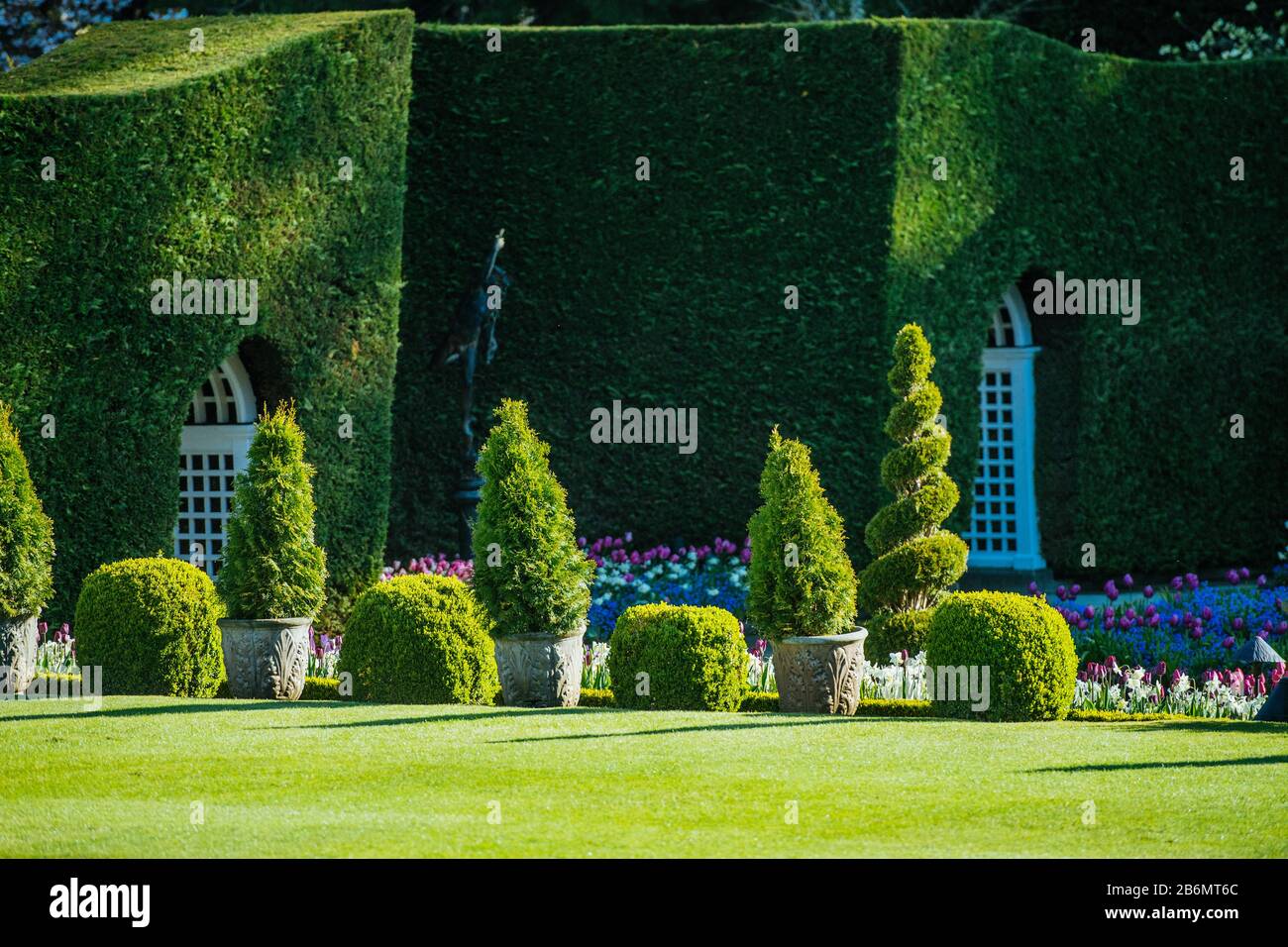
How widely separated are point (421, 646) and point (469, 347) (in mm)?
5756

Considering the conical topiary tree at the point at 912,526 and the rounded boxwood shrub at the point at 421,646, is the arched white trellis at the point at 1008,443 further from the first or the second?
the rounded boxwood shrub at the point at 421,646

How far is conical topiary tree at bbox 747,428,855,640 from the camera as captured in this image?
10172 mm

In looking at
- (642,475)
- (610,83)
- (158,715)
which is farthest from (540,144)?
(158,715)

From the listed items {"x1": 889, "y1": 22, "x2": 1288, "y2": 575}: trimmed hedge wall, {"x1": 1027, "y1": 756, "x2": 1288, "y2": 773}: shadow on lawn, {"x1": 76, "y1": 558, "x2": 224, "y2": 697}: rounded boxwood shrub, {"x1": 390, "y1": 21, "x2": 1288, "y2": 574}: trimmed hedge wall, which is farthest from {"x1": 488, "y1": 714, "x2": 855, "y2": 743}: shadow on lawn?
{"x1": 889, "y1": 22, "x2": 1288, "y2": 575}: trimmed hedge wall

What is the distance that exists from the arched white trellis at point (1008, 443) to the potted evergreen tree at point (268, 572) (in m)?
8.71

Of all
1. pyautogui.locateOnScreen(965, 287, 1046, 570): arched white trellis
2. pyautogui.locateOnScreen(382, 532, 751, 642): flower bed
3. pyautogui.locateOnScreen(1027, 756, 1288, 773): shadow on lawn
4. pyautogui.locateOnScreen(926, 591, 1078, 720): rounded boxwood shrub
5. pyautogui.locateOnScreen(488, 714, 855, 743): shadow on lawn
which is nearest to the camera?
pyautogui.locateOnScreen(1027, 756, 1288, 773): shadow on lawn

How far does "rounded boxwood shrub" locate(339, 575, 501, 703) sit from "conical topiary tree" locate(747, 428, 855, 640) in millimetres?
1667

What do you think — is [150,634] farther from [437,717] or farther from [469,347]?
[469,347]

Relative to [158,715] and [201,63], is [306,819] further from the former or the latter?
[201,63]

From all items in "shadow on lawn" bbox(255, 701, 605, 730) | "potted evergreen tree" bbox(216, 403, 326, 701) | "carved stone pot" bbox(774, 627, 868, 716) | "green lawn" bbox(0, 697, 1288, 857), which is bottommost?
"green lawn" bbox(0, 697, 1288, 857)

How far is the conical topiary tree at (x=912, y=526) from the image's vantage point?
11.8m

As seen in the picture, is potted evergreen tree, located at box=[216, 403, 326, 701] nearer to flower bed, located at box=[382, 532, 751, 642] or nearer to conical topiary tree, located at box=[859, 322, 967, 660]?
flower bed, located at box=[382, 532, 751, 642]

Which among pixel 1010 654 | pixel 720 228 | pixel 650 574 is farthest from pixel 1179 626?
pixel 720 228
